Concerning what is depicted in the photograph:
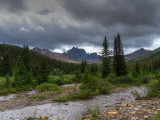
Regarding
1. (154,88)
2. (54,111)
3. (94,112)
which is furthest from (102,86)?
(94,112)

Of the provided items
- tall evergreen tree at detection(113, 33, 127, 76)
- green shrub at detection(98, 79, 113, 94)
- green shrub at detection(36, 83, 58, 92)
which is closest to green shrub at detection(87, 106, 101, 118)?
green shrub at detection(98, 79, 113, 94)

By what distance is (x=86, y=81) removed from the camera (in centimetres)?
2127

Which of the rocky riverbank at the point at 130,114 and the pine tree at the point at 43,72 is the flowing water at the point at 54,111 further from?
the pine tree at the point at 43,72

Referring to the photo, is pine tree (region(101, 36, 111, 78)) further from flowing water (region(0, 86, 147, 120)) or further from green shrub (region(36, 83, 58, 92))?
flowing water (region(0, 86, 147, 120))

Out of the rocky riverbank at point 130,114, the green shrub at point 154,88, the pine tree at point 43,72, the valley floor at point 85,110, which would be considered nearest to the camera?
the rocky riverbank at point 130,114

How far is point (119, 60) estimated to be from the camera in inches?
1802

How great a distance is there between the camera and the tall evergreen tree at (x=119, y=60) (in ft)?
147

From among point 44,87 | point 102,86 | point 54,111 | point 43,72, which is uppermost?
point 43,72

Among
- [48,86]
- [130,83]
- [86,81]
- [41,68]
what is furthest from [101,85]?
[41,68]

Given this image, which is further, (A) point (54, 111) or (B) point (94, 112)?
(A) point (54, 111)

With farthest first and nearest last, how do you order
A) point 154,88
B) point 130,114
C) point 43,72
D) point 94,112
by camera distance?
point 43,72
point 154,88
point 94,112
point 130,114

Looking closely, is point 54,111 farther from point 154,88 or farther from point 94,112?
point 154,88

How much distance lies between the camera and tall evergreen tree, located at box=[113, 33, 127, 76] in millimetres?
44866

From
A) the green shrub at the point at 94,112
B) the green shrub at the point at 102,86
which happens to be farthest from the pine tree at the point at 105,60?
the green shrub at the point at 94,112
